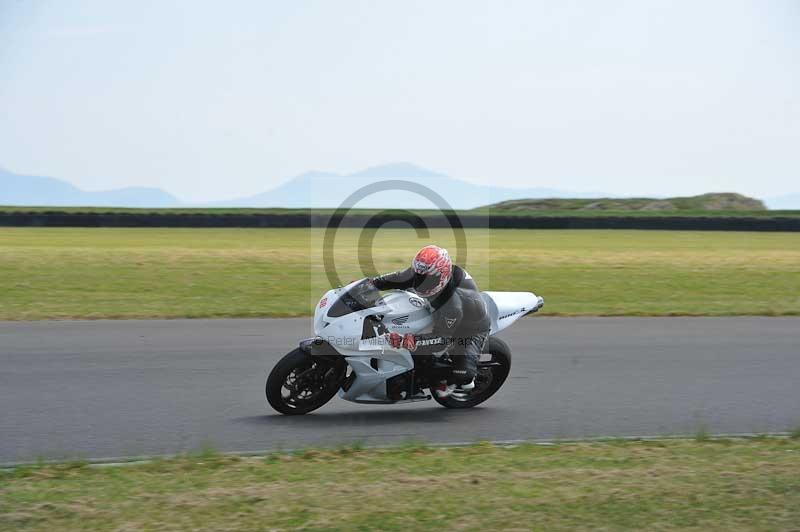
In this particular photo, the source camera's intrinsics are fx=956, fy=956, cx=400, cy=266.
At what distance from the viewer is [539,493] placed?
5859mm

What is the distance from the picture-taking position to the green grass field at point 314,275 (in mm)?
16328

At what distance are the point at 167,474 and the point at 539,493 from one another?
7.85 feet

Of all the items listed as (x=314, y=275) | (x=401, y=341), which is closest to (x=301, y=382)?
(x=401, y=341)

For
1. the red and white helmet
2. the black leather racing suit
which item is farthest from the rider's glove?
the red and white helmet

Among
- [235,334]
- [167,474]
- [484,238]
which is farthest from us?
[484,238]

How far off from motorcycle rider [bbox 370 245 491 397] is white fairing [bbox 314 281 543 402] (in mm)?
85

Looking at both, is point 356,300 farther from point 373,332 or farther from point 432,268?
point 432,268

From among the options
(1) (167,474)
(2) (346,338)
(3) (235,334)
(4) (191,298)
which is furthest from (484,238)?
(1) (167,474)

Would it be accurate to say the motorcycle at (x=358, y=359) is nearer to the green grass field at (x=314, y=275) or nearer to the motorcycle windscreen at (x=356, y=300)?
the motorcycle windscreen at (x=356, y=300)

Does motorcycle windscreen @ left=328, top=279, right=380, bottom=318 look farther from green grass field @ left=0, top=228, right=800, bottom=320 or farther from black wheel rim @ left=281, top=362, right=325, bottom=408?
green grass field @ left=0, top=228, right=800, bottom=320

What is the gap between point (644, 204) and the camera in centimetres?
5462

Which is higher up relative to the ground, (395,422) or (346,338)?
(346,338)

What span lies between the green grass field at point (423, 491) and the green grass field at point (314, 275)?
8815 mm

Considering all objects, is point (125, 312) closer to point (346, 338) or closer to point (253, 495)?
point (346, 338)
